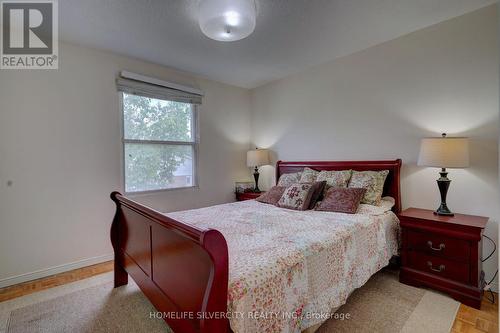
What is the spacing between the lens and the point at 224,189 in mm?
4156

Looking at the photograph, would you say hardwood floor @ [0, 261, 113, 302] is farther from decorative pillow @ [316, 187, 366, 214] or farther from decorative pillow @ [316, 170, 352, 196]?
decorative pillow @ [316, 170, 352, 196]

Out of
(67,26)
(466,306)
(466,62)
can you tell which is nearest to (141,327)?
(466,306)

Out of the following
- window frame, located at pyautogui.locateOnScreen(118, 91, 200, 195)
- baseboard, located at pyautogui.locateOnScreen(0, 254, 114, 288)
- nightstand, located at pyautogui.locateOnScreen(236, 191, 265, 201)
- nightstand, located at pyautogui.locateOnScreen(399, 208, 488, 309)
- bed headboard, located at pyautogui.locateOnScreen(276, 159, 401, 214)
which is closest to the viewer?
nightstand, located at pyautogui.locateOnScreen(399, 208, 488, 309)

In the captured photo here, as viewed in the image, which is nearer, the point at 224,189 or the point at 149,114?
the point at 149,114

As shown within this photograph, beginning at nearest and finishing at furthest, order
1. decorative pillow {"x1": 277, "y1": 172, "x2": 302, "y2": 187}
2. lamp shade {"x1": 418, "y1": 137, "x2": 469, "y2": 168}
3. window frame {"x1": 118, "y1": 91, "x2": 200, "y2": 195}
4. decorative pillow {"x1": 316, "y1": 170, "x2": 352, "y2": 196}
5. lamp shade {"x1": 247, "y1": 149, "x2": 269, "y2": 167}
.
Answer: lamp shade {"x1": 418, "y1": 137, "x2": 469, "y2": 168}
decorative pillow {"x1": 316, "y1": 170, "x2": 352, "y2": 196}
window frame {"x1": 118, "y1": 91, "x2": 200, "y2": 195}
decorative pillow {"x1": 277, "y1": 172, "x2": 302, "y2": 187}
lamp shade {"x1": 247, "y1": 149, "x2": 269, "y2": 167}

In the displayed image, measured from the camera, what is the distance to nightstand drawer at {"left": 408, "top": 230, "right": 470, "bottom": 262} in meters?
1.99

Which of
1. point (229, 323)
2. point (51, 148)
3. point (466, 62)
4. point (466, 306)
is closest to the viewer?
point (229, 323)

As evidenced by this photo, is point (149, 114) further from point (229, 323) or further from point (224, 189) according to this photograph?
point (229, 323)

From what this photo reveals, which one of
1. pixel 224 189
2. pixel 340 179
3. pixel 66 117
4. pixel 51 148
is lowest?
pixel 224 189

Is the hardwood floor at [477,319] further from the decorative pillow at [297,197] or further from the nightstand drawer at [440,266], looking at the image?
the decorative pillow at [297,197]

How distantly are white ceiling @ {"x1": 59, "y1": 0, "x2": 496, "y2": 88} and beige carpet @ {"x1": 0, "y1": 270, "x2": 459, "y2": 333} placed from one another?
8.34 ft

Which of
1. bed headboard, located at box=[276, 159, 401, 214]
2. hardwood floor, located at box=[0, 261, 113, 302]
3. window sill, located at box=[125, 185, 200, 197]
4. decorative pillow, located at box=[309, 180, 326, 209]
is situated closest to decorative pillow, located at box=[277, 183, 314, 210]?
decorative pillow, located at box=[309, 180, 326, 209]

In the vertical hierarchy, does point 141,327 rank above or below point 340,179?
below

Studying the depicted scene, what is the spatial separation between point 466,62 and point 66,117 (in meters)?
4.15
